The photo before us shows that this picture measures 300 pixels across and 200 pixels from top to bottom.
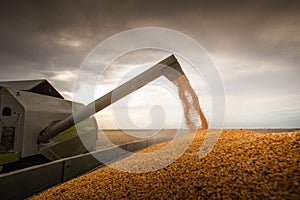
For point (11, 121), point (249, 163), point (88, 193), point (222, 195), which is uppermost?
point (11, 121)

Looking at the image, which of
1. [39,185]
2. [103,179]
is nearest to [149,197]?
[103,179]

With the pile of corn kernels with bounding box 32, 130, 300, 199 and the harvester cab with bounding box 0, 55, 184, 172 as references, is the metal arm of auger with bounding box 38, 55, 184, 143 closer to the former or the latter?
the harvester cab with bounding box 0, 55, 184, 172

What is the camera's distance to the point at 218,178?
1615 millimetres

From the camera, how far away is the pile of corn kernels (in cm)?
138

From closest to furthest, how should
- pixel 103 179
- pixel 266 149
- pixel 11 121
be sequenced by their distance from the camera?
pixel 266 149 → pixel 103 179 → pixel 11 121

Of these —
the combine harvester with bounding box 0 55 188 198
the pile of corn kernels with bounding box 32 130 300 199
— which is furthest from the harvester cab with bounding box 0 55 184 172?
the pile of corn kernels with bounding box 32 130 300 199

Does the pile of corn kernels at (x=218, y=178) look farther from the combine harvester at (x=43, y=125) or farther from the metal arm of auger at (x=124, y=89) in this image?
the metal arm of auger at (x=124, y=89)

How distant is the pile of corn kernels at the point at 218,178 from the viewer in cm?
138

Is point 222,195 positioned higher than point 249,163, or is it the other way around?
point 249,163

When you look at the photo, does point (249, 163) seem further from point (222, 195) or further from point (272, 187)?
point (222, 195)

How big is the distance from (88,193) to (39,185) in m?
0.62

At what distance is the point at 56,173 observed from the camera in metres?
2.40

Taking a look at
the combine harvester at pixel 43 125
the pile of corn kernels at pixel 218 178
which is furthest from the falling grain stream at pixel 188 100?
the pile of corn kernels at pixel 218 178

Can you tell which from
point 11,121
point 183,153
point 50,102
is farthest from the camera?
point 50,102
